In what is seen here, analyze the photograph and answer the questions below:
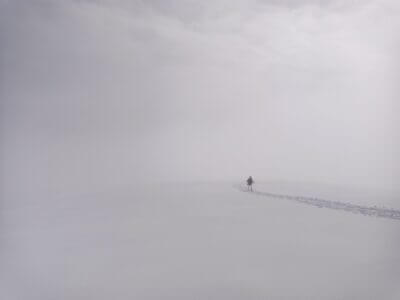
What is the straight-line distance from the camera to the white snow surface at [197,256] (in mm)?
5879

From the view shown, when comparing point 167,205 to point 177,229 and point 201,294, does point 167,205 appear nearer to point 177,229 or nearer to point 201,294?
point 177,229

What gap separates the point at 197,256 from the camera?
292 inches

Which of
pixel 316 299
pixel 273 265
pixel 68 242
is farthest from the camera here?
pixel 68 242

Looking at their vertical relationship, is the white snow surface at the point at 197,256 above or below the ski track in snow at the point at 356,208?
below

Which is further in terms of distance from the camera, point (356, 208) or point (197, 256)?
point (356, 208)

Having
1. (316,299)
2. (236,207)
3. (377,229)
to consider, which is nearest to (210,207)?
(236,207)

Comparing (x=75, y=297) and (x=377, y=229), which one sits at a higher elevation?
(x=377, y=229)

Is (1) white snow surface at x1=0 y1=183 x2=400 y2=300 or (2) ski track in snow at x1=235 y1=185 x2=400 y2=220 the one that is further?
(2) ski track in snow at x1=235 y1=185 x2=400 y2=220

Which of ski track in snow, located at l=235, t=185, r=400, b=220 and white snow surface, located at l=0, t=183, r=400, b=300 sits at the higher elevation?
ski track in snow, located at l=235, t=185, r=400, b=220

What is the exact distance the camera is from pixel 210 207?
1402 cm

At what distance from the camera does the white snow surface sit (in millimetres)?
5879

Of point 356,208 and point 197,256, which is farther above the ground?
point 356,208

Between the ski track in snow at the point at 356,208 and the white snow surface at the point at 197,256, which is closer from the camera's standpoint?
the white snow surface at the point at 197,256

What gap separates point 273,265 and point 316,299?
59.1 inches
